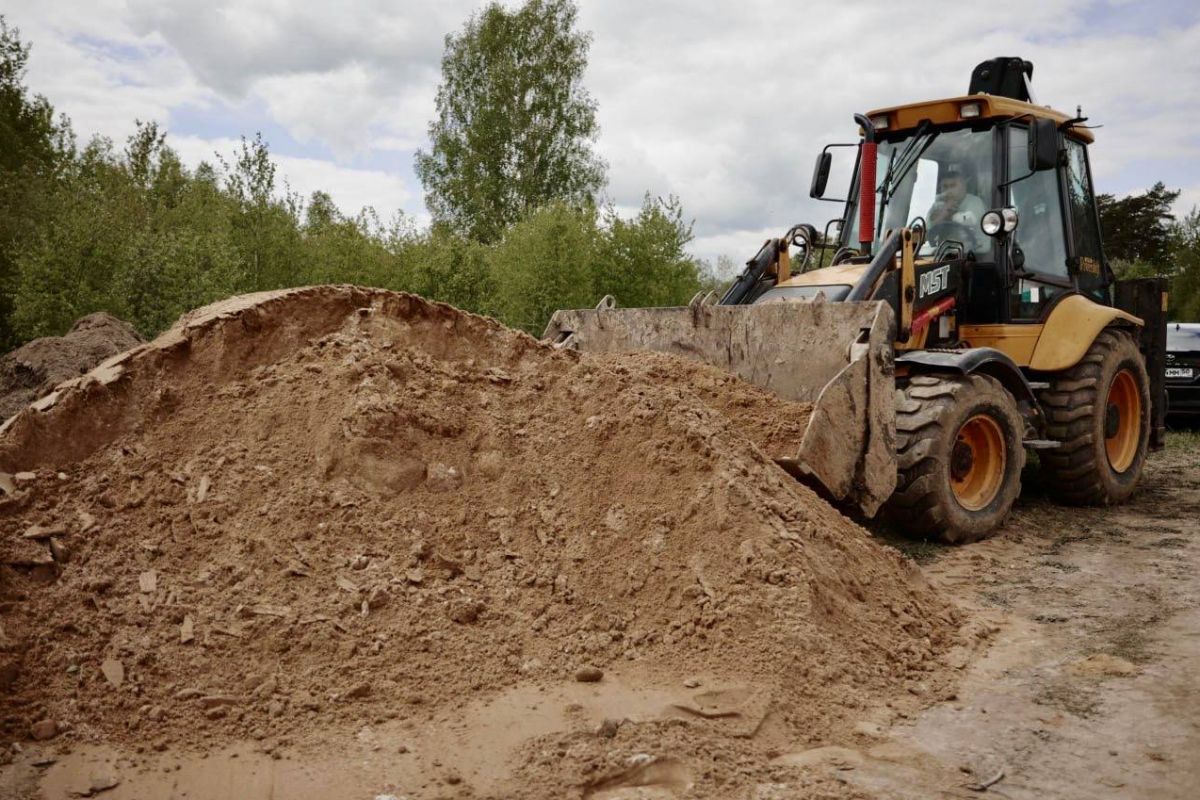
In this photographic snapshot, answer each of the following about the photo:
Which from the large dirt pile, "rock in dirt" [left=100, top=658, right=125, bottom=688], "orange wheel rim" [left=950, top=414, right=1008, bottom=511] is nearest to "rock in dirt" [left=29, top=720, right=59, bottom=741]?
the large dirt pile

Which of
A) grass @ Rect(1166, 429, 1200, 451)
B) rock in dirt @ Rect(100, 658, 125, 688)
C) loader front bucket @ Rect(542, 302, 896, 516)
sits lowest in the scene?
rock in dirt @ Rect(100, 658, 125, 688)

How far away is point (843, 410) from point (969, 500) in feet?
5.37

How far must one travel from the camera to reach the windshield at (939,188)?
7.67 m

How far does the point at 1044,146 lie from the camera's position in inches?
274

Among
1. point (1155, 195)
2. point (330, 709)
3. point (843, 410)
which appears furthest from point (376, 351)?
point (1155, 195)

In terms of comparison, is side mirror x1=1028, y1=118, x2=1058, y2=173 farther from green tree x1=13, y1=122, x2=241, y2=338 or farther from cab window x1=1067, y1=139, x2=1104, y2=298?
green tree x1=13, y1=122, x2=241, y2=338

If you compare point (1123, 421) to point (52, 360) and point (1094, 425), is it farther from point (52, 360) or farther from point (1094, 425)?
point (52, 360)

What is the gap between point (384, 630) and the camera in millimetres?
4078

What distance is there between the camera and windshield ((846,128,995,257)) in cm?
767

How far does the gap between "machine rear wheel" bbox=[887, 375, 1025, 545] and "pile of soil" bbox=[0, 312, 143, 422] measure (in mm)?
6724

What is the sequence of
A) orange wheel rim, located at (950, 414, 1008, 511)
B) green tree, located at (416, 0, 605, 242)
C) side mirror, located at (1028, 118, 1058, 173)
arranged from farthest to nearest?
green tree, located at (416, 0, 605, 242) < side mirror, located at (1028, 118, 1058, 173) < orange wheel rim, located at (950, 414, 1008, 511)

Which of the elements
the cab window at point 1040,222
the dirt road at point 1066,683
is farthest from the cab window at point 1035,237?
the dirt road at point 1066,683

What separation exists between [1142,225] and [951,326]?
1353 inches

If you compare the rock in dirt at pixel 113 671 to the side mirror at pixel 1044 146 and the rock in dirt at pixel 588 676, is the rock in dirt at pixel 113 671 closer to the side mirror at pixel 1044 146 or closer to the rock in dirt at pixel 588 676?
the rock in dirt at pixel 588 676
